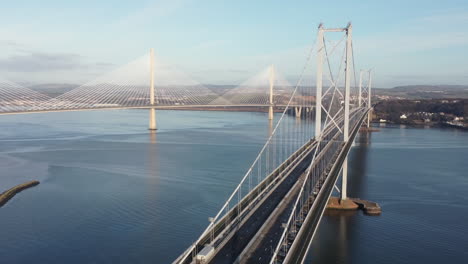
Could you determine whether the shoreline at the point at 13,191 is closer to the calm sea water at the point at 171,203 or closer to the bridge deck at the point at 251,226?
the calm sea water at the point at 171,203

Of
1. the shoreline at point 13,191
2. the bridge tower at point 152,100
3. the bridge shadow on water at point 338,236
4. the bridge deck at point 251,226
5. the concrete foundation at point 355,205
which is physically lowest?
the bridge shadow on water at point 338,236

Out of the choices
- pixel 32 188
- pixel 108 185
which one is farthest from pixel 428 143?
pixel 32 188

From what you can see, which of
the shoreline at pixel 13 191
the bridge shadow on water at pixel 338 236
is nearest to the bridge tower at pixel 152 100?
the shoreline at pixel 13 191

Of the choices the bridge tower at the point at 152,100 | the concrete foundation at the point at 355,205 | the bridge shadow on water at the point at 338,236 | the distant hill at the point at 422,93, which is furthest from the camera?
the distant hill at the point at 422,93

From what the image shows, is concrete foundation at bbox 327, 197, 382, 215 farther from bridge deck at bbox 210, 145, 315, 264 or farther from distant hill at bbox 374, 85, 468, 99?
distant hill at bbox 374, 85, 468, 99

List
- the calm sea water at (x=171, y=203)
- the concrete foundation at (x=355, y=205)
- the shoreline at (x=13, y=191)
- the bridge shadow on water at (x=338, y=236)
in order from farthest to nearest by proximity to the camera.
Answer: the shoreline at (x=13, y=191) → the concrete foundation at (x=355, y=205) → the calm sea water at (x=171, y=203) → the bridge shadow on water at (x=338, y=236)

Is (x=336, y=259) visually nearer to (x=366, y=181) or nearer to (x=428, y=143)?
(x=366, y=181)

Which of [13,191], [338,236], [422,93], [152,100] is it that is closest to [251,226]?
[338,236]

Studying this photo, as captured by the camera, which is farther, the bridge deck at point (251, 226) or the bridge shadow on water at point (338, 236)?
the bridge shadow on water at point (338, 236)
